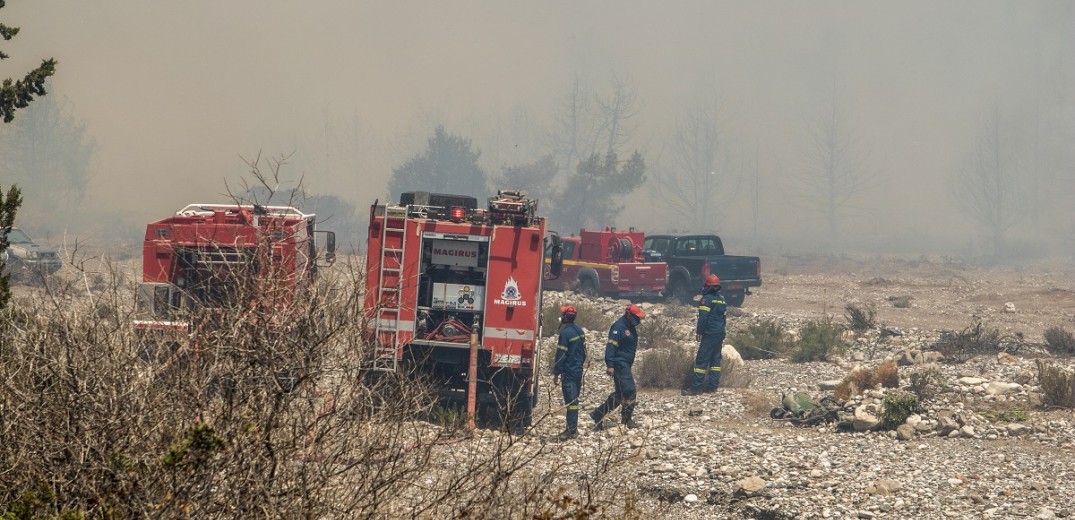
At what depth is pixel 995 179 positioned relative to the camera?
80000 mm

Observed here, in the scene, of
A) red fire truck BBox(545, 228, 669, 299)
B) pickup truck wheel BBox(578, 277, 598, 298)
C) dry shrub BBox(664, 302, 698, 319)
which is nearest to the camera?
dry shrub BBox(664, 302, 698, 319)

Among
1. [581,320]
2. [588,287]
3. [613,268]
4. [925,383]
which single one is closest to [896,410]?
[925,383]

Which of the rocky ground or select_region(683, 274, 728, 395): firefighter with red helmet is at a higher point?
select_region(683, 274, 728, 395): firefighter with red helmet

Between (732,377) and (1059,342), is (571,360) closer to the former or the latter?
(732,377)

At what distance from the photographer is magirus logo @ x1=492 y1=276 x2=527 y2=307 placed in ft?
35.3

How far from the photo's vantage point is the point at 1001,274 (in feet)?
143

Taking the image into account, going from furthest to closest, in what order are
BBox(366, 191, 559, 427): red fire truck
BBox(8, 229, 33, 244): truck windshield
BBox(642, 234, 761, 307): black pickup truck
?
BBox(8, 229, 33, 244): truck windshield, BBox(642, 234, 761, 307): black pickup truck, BBox(366, 191, 559, 427): red fire truck

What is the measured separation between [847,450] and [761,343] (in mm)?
7330

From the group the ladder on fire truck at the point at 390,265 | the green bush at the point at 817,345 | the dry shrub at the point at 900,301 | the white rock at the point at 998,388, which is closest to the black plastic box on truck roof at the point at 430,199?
the ladder on fire truck at the point at 390,265

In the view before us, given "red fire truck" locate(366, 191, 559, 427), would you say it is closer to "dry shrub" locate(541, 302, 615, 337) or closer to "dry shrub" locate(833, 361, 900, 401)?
"dry shrub" locate(833, 361, 900, 401)

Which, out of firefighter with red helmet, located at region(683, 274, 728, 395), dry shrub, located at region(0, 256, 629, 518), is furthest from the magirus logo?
dry shrub, located at region(0, 256, 629, 518)

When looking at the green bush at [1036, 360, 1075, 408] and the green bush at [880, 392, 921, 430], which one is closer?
the green bush at [880, 392, 921, 430]

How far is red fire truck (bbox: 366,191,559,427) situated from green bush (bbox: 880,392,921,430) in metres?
4.23

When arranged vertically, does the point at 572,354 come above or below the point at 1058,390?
above
